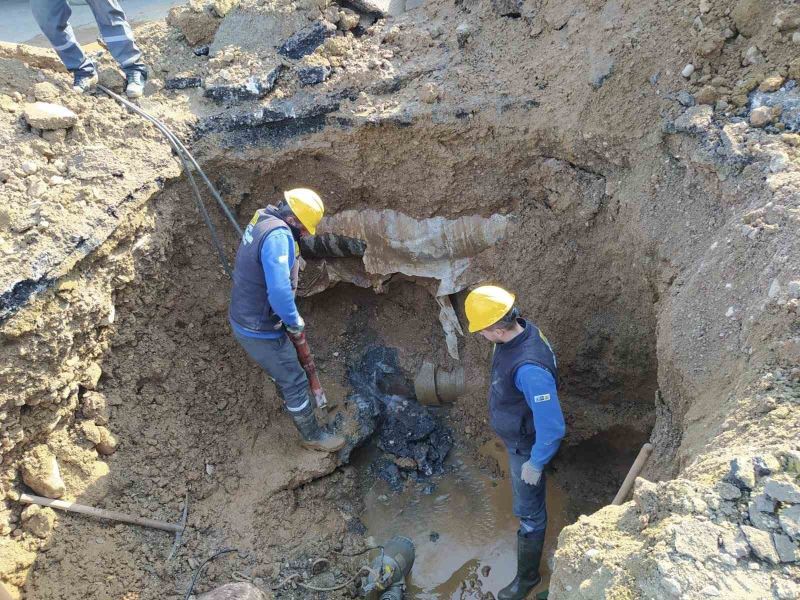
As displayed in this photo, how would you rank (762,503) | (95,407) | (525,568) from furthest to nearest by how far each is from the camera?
(95,407) < (525,568) < (762,503)

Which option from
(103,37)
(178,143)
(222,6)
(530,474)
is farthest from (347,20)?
(530,474)

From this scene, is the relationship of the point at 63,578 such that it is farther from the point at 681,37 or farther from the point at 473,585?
the point at 681,37

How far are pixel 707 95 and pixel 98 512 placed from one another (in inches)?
167

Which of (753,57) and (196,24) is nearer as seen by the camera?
(753,57)

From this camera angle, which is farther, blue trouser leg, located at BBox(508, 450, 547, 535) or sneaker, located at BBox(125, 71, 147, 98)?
sneaker, located at BBox(125, 71, 147, 98)

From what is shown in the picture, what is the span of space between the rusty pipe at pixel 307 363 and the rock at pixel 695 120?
2.65m

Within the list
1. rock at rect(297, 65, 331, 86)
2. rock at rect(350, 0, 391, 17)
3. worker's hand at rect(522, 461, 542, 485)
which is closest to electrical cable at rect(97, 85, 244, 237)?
rock at rect(297, 65, 331, 86)

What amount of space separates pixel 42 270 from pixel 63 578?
1.73m

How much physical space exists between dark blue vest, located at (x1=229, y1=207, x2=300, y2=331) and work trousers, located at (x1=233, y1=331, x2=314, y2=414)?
0.13 metres

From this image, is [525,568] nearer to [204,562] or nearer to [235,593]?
[235,593]

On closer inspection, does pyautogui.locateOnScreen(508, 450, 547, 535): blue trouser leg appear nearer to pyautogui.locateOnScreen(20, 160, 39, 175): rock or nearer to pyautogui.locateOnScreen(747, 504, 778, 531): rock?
pyautogui.locateOnScreen(747, 504, 778, 531): rock

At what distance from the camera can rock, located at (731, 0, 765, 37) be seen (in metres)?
3.47

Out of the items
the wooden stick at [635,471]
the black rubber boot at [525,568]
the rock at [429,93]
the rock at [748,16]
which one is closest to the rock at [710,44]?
the rock at [748,16]

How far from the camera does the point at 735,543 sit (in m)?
1.98
